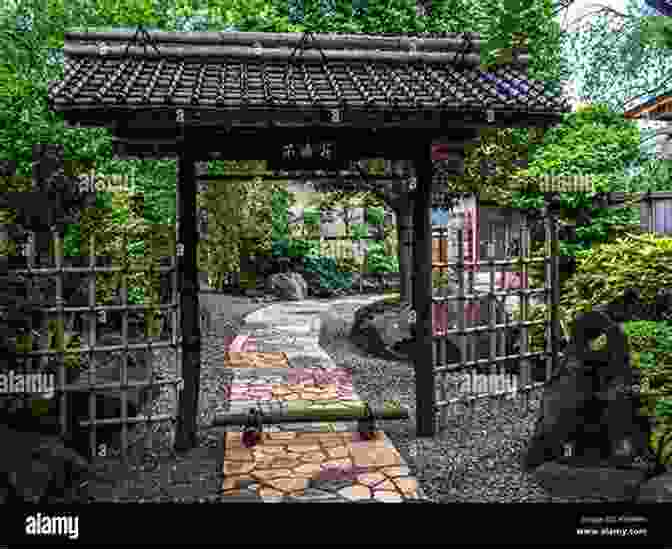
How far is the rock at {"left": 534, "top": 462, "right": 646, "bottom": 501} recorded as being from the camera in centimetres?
427

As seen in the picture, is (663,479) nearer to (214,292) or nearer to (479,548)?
(479,548)

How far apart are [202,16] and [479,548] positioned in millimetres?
11573

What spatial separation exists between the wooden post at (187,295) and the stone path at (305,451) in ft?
1.55

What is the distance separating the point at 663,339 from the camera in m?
6.19

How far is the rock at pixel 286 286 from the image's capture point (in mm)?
18094

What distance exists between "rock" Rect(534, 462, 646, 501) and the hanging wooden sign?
3.38m

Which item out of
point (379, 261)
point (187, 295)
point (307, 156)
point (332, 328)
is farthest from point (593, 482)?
point (379, 261)

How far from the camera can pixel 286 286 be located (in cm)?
1817

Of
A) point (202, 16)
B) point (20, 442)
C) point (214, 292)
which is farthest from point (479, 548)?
point (214, 292)

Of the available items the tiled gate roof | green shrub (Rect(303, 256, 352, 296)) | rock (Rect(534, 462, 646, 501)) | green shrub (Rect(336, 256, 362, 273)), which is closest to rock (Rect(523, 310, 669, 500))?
rock (Rect(534, 462, 646, 501))

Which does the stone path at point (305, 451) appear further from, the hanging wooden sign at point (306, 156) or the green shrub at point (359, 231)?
the green shrub at point (359, 231)

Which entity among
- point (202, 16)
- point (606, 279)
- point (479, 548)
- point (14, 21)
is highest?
point (202, 16)

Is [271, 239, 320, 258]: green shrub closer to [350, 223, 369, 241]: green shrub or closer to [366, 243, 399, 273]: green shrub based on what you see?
[350, 223, 369, 241]: green shrub

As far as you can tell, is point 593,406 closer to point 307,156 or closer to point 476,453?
point 476,453
